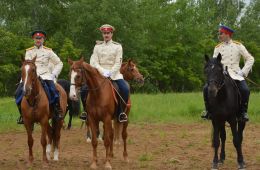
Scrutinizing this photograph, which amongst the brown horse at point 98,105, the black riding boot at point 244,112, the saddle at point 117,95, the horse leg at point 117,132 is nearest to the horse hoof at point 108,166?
the brown horse at point 98,105

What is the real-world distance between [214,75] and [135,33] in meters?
37.9

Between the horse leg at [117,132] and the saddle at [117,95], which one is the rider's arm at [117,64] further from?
the horse leg at [117,132]

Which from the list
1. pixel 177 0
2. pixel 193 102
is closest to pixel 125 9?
pixel 177 0

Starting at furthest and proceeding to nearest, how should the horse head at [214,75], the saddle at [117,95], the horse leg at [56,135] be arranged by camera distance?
the horse leg at [56,135]
the saddle at [117,95]
the horse head at [214,75]

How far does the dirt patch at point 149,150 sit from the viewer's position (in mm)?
11000

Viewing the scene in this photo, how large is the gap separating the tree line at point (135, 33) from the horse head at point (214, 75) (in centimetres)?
2735

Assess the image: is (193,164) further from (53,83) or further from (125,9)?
(125,9)

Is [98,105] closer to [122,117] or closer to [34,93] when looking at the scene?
[122,117]

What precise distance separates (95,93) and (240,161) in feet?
10.5

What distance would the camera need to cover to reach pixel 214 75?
9648mm

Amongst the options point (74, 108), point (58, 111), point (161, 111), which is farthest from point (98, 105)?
point (161, 111)

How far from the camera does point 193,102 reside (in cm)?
2331

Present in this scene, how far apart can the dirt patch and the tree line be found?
2076cm

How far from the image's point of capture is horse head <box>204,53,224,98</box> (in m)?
9.53
